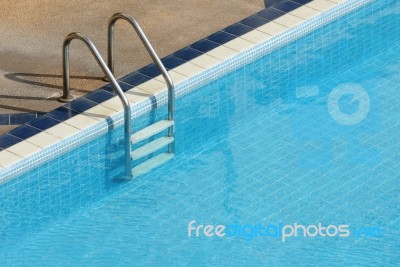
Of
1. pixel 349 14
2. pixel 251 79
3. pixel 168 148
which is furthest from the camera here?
pixel 349 14

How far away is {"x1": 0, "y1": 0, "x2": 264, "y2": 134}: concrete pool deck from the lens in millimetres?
8773

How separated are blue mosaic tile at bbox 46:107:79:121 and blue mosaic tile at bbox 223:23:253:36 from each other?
169cm

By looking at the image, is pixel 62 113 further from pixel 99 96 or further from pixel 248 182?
pixel 248 182

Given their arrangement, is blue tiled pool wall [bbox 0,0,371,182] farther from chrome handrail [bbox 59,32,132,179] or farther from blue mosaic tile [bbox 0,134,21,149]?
chrome handrail [bbox 59,32,132,179]

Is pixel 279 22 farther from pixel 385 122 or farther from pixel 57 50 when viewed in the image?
pixel 57 50

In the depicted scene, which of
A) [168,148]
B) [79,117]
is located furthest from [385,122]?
[79,117]

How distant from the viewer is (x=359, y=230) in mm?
8195

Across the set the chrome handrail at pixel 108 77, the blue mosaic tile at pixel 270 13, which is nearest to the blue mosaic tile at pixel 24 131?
the chrome handrail at pixel 108 77

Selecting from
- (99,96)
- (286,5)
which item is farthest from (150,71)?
(286,5)

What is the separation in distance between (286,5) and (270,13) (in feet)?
0.70

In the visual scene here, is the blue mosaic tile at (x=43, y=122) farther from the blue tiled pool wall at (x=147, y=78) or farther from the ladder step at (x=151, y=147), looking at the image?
the ladder step at (x=151, y=147)

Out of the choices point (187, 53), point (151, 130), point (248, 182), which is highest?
point (187, 53)

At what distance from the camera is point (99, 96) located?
8.66 meters

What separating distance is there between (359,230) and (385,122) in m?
1.33
